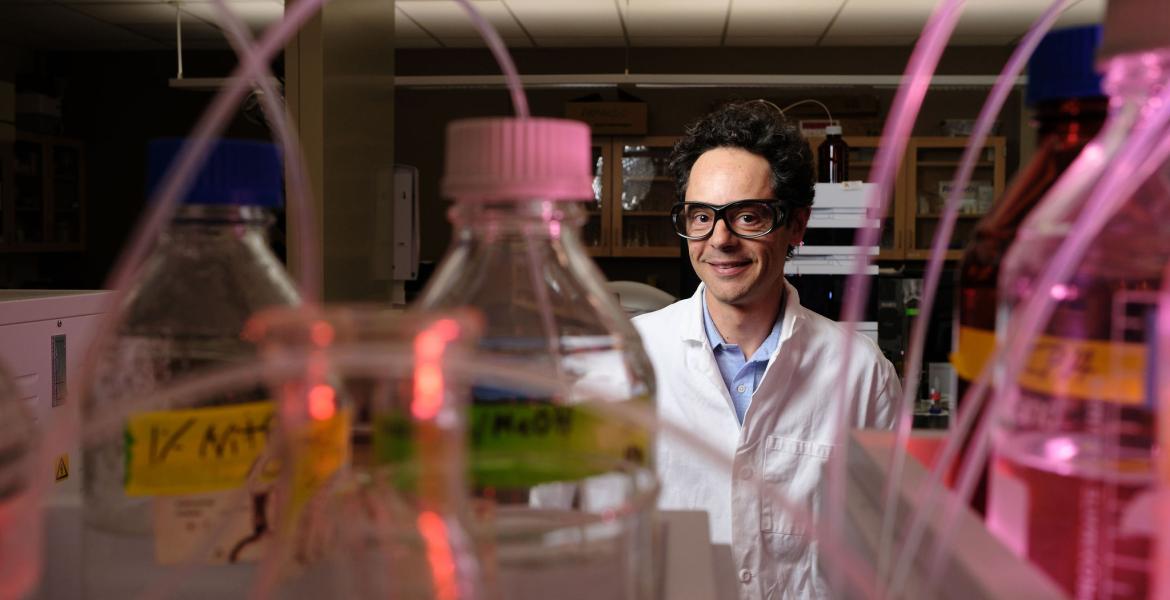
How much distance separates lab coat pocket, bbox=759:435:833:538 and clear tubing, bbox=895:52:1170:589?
123 cm

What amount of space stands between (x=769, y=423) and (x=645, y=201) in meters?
4.65

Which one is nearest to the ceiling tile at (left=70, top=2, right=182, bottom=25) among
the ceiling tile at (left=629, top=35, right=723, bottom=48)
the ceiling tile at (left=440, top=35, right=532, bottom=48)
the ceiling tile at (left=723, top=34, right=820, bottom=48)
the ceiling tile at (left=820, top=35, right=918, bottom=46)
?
the ceiling tile at (left=440, top=35, right=532, bottom=48)

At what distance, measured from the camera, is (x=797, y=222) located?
1887 mm

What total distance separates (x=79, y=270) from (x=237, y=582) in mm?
7226

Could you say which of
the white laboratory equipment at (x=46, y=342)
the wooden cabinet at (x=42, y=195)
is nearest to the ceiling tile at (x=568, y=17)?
the wooden cabinet at (x=42, y=195)

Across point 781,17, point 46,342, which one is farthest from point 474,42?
point 46,342

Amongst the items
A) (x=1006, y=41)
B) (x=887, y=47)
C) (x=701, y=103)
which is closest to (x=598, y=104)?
(x=701, y=103)

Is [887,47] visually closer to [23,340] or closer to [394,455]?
[23,340]

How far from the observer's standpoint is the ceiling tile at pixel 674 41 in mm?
6027

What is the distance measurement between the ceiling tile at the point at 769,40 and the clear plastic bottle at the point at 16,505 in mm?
6018

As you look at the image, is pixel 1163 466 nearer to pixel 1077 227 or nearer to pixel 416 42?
pixel 1077 227

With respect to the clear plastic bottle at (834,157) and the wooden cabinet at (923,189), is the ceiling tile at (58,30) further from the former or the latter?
the wooden cabinet at (923,189)

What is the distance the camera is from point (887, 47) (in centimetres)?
629

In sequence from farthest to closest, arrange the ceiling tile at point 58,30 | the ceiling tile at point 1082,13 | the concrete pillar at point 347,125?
the ceiling tile at point 58,30, the ceiling tile at point 1082,13, the concrete pillar at point 347,125
